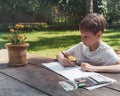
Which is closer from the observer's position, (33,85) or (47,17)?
(33,85)

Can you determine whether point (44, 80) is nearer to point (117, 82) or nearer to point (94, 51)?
point (117, 82)

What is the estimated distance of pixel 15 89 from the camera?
2184 mm

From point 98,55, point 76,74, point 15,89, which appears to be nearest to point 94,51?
point 98,55

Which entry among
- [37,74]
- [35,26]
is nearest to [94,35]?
[37,74]

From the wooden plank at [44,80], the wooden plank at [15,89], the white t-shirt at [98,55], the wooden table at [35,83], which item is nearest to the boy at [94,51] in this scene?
the white t-shirt at [98,55]

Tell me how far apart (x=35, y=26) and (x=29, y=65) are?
12.5 meters

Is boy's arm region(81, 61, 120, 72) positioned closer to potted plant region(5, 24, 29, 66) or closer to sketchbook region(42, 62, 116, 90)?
sketchbook region(42, 62, 116, 90)

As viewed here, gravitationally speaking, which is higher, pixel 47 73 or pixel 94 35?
pixel 94 35

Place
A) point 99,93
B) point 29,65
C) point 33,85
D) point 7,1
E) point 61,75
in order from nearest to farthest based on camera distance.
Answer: point 99,93 < point 33,85 < point 61,75 < point 29,65 < point 7,1

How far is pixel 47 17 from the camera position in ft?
52.4

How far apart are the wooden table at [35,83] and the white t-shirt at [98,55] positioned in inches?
8.9

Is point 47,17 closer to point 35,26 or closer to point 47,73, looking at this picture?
Result: point 35,26

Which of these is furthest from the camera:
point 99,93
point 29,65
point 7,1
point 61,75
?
point 7,1

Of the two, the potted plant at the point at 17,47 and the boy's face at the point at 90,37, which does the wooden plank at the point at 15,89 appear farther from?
the boy's face at the point at 90,37
